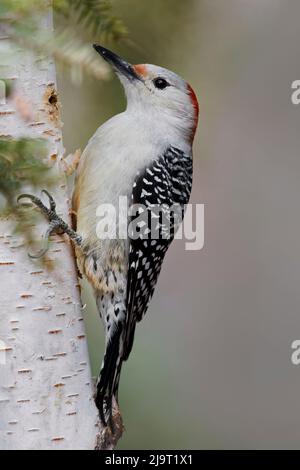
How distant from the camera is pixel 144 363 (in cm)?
358

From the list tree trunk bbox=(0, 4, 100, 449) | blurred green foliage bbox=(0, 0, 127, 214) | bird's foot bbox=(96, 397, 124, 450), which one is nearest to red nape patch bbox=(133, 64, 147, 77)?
tree trunk bbox=(0, 4, 100, 449)

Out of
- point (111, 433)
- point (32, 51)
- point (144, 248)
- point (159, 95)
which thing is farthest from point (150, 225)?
point (32, 51)

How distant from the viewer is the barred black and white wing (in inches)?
113

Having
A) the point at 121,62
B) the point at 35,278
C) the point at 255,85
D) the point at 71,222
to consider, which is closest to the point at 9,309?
the point at 35,278

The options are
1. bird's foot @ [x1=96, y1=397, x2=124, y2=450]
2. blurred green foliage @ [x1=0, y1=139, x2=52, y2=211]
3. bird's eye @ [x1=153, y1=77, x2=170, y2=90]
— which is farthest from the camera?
bird's eye @ [x1=153, y1=77, x2=170, y2=90]

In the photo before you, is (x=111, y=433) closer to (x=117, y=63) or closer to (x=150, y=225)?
(x=150, y=225)

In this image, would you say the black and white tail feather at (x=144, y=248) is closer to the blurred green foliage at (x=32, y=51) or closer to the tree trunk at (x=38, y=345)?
the tree trunk at (x=38, y=345)

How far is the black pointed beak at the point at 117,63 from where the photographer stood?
2916 mm

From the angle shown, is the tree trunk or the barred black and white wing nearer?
the tree trunk

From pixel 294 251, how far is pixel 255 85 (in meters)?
1.44

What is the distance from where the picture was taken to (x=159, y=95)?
10.2ft

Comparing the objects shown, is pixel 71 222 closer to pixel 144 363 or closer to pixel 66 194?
pixel 66 194

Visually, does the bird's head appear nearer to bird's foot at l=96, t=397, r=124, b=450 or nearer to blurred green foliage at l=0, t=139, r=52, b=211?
bird's foot at l=96, t=397, r=124, b=450

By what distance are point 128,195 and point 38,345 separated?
2.81 feet
